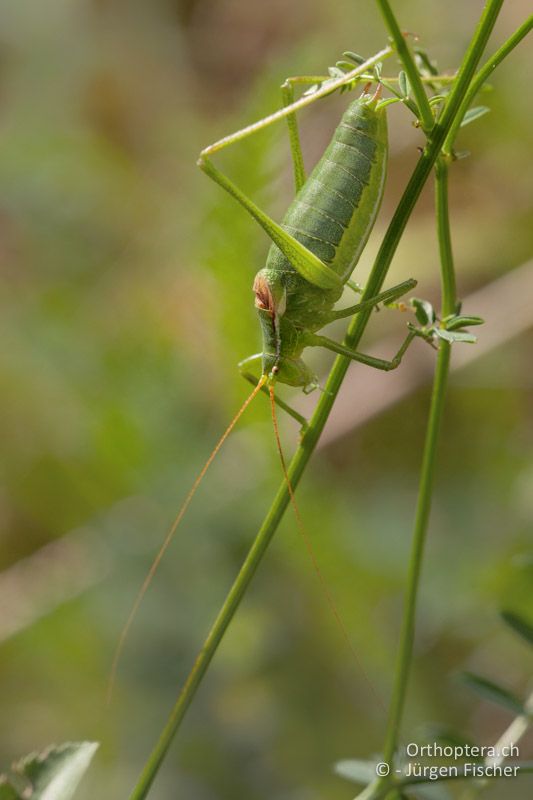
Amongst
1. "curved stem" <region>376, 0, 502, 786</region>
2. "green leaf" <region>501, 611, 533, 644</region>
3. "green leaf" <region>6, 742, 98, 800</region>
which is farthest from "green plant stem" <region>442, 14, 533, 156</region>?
"green leaf" <region>6, 742, 98, 800</region>

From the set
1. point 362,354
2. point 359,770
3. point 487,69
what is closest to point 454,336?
point 362,354

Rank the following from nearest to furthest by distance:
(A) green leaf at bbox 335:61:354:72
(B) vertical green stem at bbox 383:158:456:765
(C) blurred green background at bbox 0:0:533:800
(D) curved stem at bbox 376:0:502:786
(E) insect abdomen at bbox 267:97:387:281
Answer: (D) curved stem at bbox 376:0:502:786
(B) vertical green stem at bbox 383:158:456:765
(A) green leaf at bbox 335:61:354:72
(E) insect abdomen at bbox 267:97:387:281
(C) blurred green background at bbox 0:0:533:800

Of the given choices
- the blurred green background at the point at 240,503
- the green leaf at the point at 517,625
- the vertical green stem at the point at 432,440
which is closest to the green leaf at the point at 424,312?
the vertical green stem at the point at 432,440

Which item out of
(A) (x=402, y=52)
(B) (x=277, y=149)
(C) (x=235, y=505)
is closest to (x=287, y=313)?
(A) (x=402, y=52)

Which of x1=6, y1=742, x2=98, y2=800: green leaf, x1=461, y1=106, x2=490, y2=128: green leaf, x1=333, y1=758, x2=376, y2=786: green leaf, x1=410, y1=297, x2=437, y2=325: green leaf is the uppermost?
x1=461, y1=106, x2=490, y2=128: green leaf

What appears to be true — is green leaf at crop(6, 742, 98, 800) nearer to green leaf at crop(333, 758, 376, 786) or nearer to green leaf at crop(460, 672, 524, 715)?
green leaf at crop(333, 758, 376, 786)

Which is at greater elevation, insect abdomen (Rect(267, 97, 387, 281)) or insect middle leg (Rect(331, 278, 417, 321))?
insect abdomen (Rect(267, 97, 387, 281))

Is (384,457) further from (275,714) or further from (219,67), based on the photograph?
(219,67)

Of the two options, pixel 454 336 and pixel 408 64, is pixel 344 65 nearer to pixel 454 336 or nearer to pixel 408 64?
pixel 408 64
